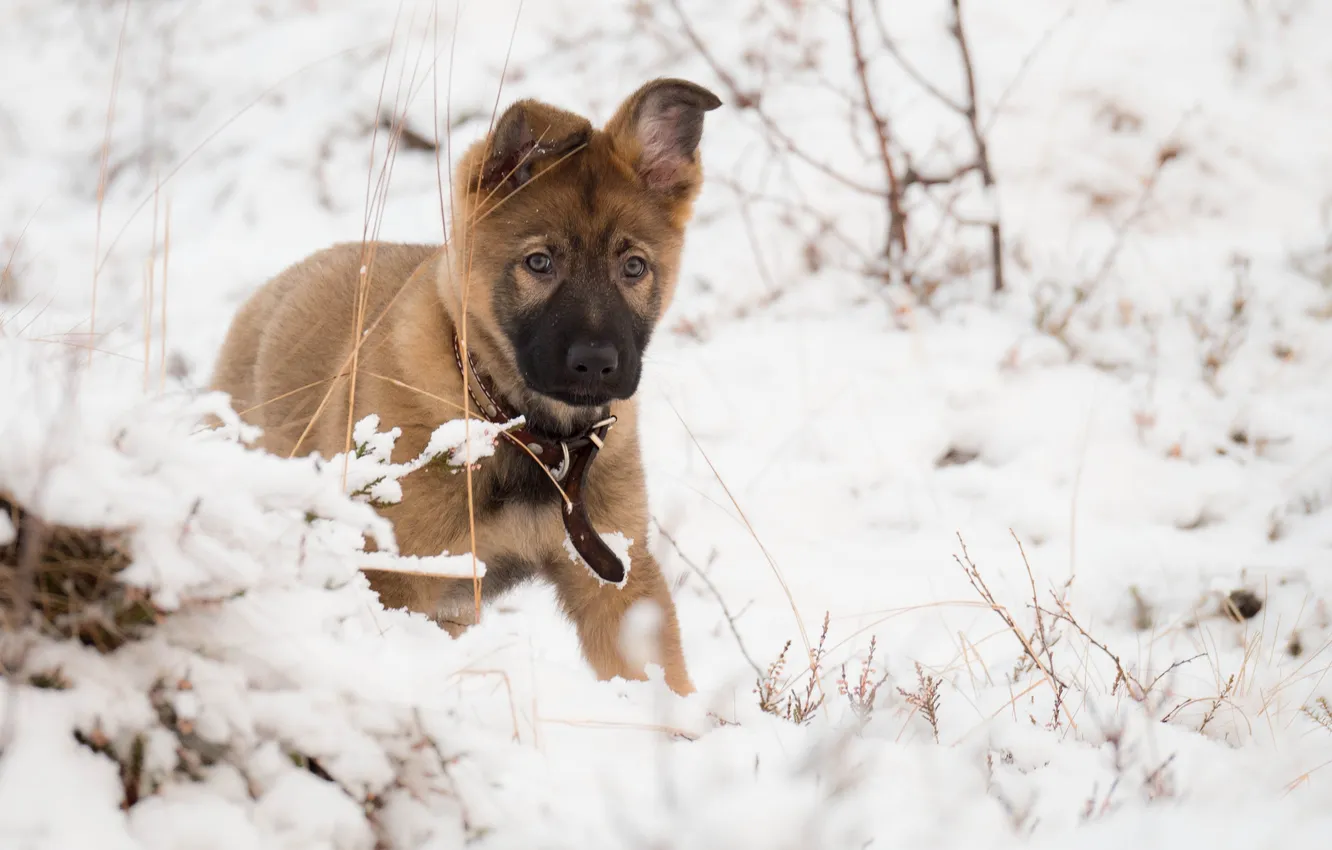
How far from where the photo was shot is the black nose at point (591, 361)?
9.26 feet

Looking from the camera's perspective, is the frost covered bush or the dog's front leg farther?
the dog's front leg

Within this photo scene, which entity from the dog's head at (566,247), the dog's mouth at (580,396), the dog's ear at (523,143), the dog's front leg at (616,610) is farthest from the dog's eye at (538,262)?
the dog's front leg at (616,610)

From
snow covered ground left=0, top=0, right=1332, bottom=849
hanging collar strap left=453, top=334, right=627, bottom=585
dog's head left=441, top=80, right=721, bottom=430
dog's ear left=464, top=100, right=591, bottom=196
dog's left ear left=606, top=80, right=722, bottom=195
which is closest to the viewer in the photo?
snow covered ground left=0, top=0, right=1332, bottom=849

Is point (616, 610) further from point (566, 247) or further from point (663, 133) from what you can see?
point (663, 133)

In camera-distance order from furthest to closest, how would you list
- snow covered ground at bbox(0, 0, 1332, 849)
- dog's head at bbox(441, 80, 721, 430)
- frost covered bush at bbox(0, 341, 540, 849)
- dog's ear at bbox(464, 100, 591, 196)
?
dog's ear at bbox(464, 100, 591, 196)
dog's head at bbox(441, 80, 721, 430)
snow covered ground at bbox(0, 0, 1332, 849)
frost covered bush at bbox(0, 341, 540, 849)

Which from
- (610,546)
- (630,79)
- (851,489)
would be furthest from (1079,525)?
(630,79)

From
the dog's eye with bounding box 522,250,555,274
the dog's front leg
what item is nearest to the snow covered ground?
the dog's front leg

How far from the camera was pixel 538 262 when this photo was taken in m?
3.17

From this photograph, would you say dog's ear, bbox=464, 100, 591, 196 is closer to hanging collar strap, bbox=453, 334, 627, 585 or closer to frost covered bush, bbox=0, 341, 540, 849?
hanging collar strap, bbox=453, 334, 627, 585

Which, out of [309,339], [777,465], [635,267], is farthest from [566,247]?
[777,465]

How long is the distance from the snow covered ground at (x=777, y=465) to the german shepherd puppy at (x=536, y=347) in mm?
414

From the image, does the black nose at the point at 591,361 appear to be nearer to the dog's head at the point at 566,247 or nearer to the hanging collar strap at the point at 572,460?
the dog's head at the point at 566,247

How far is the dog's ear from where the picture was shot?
3078 millimetres

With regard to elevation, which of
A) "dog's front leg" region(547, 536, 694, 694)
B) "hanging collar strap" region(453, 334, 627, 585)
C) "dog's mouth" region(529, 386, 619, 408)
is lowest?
"dog's front leg" region(547, 536, 694, 694)
